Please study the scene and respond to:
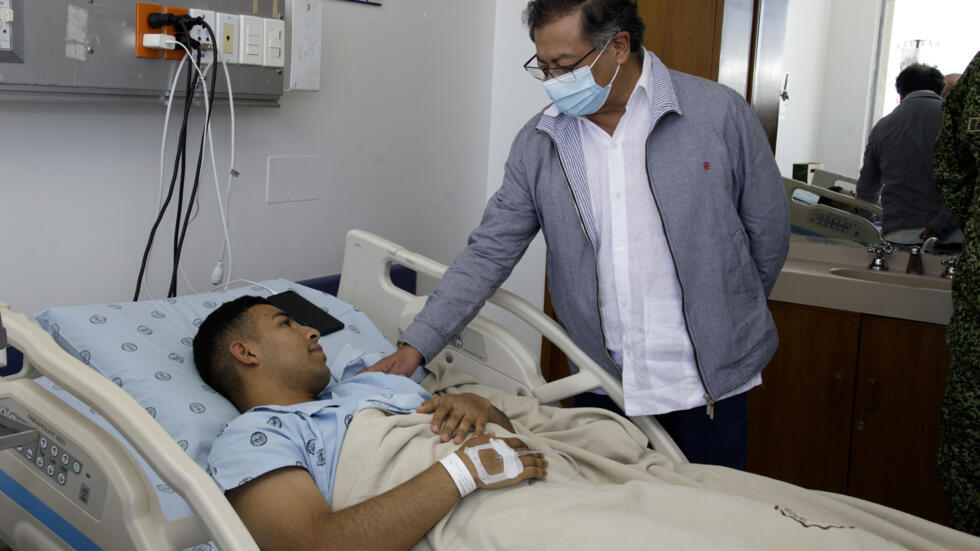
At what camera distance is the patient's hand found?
1.62 m

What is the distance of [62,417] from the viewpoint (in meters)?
1.38

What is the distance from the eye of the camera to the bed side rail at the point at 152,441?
1.13m

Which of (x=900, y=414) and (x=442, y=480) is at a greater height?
(x=442, y=480)

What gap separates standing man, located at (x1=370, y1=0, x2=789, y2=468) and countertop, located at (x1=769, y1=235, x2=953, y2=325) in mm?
862

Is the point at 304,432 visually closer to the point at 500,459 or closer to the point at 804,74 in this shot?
the point at 500,459

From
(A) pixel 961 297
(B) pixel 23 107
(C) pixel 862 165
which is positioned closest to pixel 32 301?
(B) pixel 23 107

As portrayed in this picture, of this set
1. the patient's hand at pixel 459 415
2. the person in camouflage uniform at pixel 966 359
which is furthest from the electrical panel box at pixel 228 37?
the person in camouflage uniform at pixel 966 359

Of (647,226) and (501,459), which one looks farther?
(647,226)

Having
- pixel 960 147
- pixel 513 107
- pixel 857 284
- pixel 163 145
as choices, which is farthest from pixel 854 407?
pixel 163 145

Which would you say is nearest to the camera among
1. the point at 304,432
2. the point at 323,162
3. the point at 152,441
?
the point at 152,441

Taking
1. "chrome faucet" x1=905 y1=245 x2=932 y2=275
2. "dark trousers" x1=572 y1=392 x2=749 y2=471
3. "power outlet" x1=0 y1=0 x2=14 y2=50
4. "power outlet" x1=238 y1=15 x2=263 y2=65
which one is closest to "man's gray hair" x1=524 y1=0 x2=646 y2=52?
"power outlet" x1=238 y1=15 x2=263 y2=65

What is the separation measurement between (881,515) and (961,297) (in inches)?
29.0

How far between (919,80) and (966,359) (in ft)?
4.02

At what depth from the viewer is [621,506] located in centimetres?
139
